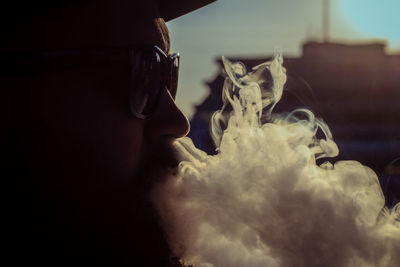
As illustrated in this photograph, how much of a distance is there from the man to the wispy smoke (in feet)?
0.41

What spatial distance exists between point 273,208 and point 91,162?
685 millimetres

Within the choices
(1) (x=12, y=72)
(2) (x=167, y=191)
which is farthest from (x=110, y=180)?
(1) (x=12, y=72)

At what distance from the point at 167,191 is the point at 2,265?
0.61 m

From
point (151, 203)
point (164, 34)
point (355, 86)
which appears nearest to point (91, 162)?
point (151, 203)

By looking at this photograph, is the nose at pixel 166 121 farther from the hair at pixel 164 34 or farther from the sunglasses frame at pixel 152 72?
the hair at pixel 164 34

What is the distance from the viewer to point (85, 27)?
1589 mm

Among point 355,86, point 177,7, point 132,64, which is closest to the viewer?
point 132,64

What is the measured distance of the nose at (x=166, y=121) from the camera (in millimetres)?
1826

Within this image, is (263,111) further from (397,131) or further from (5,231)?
(397,131)

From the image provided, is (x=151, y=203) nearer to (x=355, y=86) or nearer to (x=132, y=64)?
(x=132, y=64)

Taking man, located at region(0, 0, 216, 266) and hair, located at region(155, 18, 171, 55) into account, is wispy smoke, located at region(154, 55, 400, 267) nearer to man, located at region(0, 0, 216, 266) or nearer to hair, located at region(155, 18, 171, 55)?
man, located at region(0, 0, 216, 266)

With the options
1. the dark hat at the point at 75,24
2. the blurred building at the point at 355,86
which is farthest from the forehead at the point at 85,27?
the blurred building at the point at 355,86

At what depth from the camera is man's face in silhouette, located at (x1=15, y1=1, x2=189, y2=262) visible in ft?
4.98

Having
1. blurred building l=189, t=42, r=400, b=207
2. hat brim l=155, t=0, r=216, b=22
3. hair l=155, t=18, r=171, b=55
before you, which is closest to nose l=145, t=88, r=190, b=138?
hair l=155, t=18, r=171, b=55
